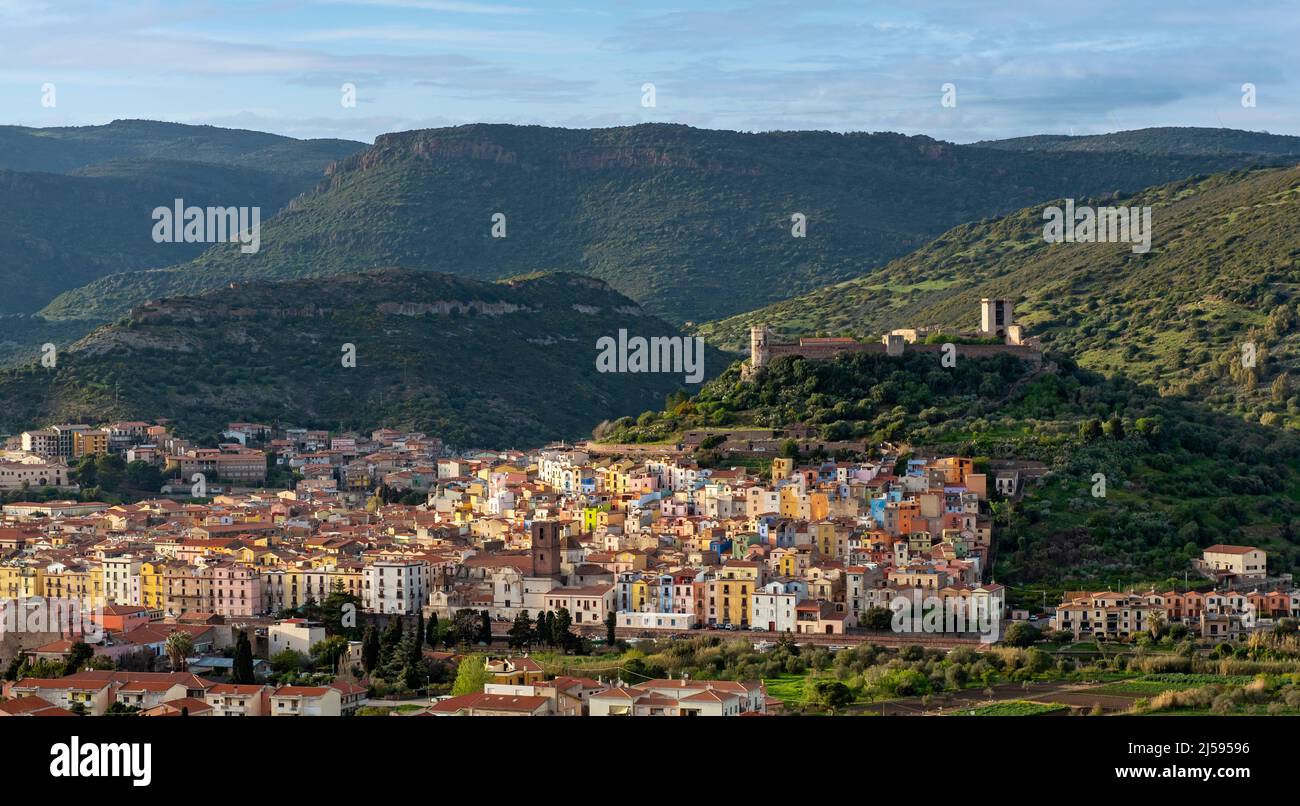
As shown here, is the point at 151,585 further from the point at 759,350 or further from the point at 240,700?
the point at 759,350

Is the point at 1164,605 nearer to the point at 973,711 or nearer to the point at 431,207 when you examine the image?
the point at 973,711

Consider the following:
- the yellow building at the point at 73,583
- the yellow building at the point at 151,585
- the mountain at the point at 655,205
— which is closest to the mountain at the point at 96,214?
the mountain at the point at 655,205

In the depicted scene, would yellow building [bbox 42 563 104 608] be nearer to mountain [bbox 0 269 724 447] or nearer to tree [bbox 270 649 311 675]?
tree [bbox 270 649 311 675]

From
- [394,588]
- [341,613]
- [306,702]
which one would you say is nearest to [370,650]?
[306,702]

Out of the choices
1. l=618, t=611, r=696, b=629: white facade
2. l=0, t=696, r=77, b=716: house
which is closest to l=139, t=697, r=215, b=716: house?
l=0, t=696, r=77, b=716: house
